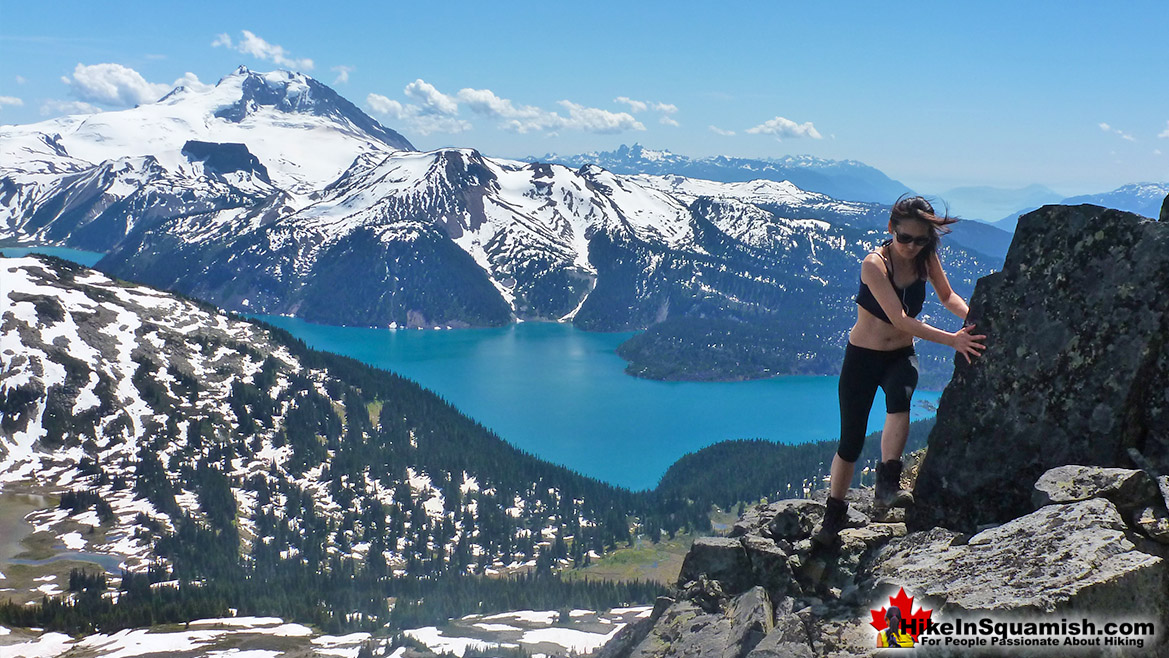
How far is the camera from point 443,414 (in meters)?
188

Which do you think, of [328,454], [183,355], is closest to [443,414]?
[328,454]

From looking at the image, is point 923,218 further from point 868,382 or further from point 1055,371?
point 1055,371

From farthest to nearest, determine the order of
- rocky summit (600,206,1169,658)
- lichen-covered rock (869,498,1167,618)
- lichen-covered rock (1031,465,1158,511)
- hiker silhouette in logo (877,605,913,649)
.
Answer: lichen-covered rock (1031,465,1158,511)
hiker silhouette in logo (877,605,913,649)
rocky summit (600,206,1169,658)
lichen-covered rock (869,498,1167,618)

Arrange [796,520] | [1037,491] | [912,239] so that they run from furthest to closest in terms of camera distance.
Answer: [796,520] → [912,239] → [1037,491]

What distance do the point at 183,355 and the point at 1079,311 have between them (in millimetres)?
192290

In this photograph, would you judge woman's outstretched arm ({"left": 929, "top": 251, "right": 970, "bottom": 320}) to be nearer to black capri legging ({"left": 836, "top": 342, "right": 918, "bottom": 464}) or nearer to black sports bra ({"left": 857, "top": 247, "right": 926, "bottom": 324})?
black sports bra ({"left": 857, "top": 247, "right": 926, "bottom": 324})

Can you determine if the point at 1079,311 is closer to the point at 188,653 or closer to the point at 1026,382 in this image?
the point at 1026,382

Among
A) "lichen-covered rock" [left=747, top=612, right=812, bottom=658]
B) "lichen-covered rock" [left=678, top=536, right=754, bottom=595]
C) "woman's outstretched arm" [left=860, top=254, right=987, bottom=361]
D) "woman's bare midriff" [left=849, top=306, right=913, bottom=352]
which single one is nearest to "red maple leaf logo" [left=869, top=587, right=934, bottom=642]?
"lichen-covered rock" [left=747, top=612, right=812, bottom=658]

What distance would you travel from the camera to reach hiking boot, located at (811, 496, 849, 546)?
1309cm

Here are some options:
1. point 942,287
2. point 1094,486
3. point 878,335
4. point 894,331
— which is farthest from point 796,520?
point 1094,486

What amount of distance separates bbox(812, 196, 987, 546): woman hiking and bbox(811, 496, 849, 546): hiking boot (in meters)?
0.13

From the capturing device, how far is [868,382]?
12227 millimetres

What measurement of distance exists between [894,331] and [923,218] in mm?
1734

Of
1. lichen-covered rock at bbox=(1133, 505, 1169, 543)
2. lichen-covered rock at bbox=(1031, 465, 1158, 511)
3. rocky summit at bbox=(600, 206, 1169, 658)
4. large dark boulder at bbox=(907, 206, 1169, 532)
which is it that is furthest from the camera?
large dark boulder at bbox=(907, 206, 1169, 532)
